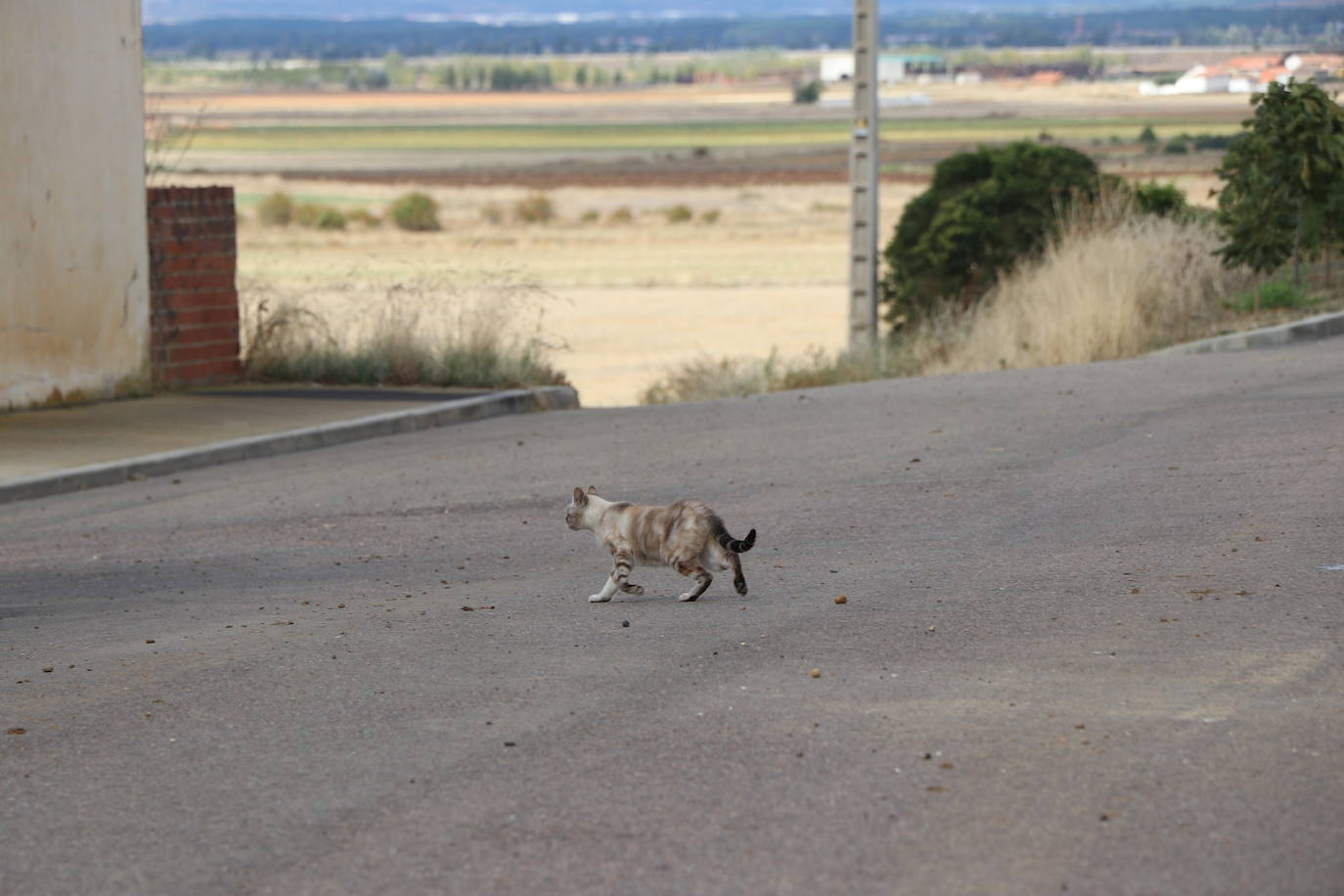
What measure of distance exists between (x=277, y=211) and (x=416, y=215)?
6.26m

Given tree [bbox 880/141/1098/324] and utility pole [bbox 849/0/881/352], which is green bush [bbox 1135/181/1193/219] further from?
utility pole [bbox 849/0/881/352]

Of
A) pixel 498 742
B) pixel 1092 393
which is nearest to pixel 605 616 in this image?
pixel 498 742

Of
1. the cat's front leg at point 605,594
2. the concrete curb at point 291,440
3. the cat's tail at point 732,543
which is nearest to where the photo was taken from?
the cat's tail at point 732,543

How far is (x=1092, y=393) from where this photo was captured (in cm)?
1483

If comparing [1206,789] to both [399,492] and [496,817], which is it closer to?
[496,817]

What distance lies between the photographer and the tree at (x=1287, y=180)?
19.3 meters

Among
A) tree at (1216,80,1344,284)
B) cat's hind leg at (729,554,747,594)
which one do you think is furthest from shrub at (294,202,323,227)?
cat's hind leg at (729,554,747,594)

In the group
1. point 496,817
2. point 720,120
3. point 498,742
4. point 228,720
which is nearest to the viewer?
point 496,817

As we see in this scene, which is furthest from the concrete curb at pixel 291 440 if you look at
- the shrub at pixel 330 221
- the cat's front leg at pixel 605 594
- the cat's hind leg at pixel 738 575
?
the shrub at pixel 330 221

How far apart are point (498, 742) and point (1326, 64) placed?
2058 centimetres

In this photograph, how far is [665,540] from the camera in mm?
8102

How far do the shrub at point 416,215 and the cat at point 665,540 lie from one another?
60853 mm

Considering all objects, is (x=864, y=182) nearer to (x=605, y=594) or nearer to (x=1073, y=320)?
(x=1073, y=320)

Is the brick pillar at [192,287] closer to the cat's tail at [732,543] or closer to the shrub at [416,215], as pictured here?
the cat's tail at [732,543]
